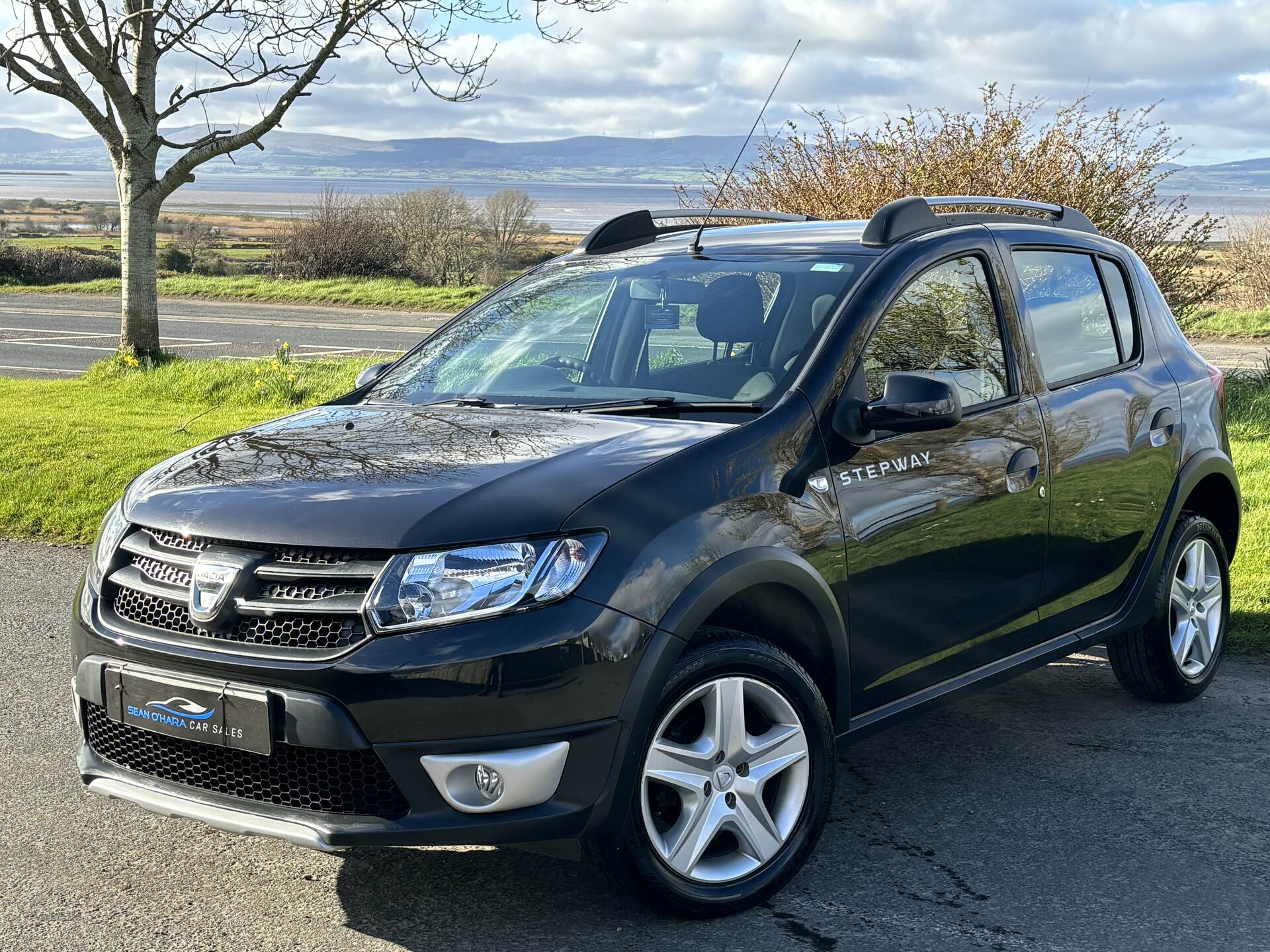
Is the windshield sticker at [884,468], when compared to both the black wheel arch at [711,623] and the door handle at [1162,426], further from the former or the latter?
the door handle at [1162,426]

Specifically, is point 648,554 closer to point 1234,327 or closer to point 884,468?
point 884,468

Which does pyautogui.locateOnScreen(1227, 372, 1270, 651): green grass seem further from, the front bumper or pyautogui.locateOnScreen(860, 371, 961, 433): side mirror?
the front bumper

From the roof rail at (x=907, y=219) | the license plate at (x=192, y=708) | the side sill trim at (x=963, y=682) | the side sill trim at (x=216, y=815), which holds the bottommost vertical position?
the side sill trim at (x=216, y=815)

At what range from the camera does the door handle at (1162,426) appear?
5.20 meters

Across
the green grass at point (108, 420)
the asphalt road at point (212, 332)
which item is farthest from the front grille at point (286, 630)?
the asphalt road at point (212, 332)

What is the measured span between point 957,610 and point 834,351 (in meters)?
0.90

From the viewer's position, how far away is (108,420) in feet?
39.0

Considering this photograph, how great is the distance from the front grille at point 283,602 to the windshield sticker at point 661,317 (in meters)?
1.71

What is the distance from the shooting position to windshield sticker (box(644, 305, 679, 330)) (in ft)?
15.1

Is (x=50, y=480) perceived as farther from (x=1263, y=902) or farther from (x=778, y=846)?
(x=1263, y=902)

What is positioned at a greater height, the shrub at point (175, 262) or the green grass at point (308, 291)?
the shrub at point (175, 262)

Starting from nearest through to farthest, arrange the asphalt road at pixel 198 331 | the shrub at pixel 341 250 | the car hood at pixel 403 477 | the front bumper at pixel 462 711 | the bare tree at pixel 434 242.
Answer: the front bumper at pixel 462 711 < the car hood at pixel 403 477 < the asphalt road at pixel 198 331 < the shrub at pixel 341 250 < the bare tree at pixel 434 242

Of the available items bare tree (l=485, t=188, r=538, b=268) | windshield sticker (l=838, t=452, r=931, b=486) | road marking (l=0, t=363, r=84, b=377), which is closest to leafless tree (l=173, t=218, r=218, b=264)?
bare tree (l=485, t=188, r=538, b=268)

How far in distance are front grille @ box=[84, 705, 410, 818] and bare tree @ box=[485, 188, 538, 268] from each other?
39.2m
